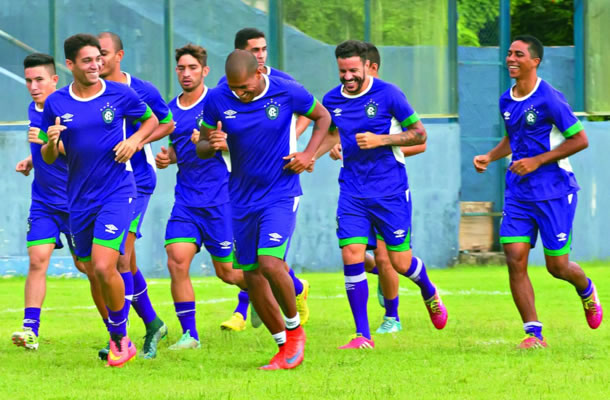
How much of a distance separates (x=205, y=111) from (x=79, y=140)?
90cm

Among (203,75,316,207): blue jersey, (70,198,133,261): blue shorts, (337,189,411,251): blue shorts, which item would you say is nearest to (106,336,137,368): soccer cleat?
(70,198,133,261): blue shorts

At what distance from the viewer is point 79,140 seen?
8555 millimetres

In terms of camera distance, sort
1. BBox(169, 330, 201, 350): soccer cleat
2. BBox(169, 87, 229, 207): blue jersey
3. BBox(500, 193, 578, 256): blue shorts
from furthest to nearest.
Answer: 1. BBox(169, 87, 229, 207): blue jersey
2. BBox(169, 330, 201, 350): soccer cleat
3. BBox(500, 193, 578, 256): blue shorts

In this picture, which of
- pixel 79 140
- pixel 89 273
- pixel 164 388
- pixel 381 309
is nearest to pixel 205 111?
pixel 79 140

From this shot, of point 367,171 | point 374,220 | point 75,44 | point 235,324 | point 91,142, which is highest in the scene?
point 75,44

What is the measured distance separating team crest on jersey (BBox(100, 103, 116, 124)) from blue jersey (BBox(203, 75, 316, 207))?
68cm

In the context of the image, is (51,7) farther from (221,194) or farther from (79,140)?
(79,140)

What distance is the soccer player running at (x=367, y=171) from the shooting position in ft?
31.8

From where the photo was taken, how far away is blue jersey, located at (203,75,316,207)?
333 inches

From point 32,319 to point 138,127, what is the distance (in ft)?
5.93

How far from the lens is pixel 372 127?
9.90 meters

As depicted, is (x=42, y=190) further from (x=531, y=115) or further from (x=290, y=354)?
(x=531, y=115)

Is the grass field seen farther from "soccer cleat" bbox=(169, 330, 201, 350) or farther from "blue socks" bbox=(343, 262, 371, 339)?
"blue socks" bbox=(343, 262, 371, 339)

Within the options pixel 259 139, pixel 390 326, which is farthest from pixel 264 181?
pixel 390 326
